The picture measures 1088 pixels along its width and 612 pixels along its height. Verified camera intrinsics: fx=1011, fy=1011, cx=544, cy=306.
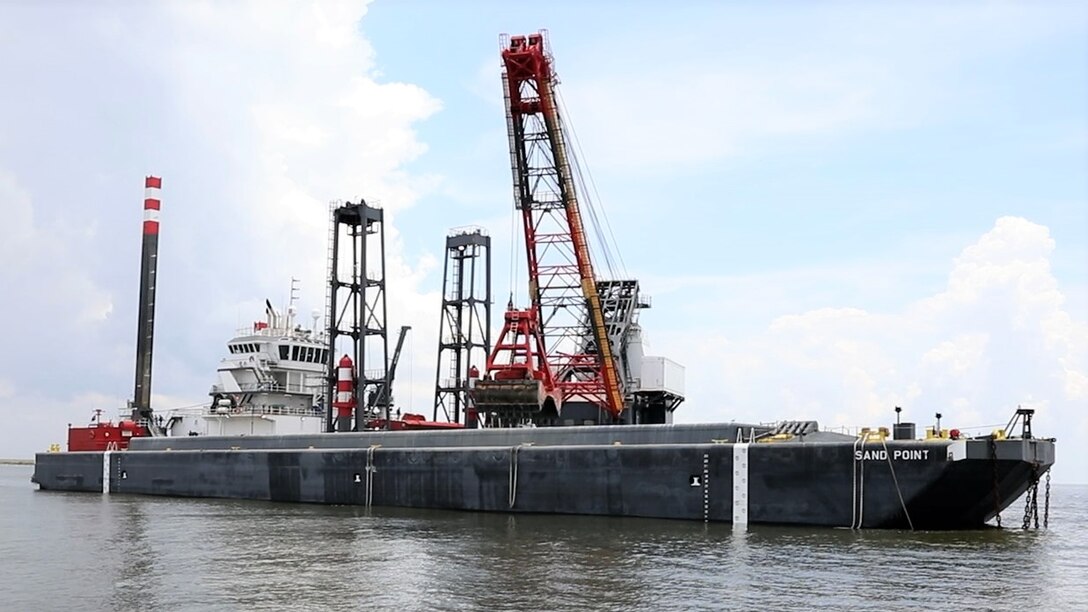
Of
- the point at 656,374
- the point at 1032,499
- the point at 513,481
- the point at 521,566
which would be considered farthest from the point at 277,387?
the point at 1032,499

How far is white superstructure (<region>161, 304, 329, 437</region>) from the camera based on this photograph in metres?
54.4

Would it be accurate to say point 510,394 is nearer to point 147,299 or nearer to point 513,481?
point 513,481

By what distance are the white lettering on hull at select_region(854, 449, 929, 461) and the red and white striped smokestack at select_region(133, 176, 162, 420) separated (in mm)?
41081

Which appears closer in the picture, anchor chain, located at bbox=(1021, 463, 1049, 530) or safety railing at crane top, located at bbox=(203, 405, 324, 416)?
anchor chain, located at bbox=(1021, 463, 1049, 530)

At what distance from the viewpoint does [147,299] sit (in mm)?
57562

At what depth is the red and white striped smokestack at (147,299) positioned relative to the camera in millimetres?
56594

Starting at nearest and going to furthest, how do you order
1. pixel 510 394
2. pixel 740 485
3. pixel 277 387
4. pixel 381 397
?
pixel 740 485 → pixel 510 394 → pixel 277 387 → pixel 381 397

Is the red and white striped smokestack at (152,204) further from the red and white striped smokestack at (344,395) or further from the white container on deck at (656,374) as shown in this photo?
the white container on deck at (656,374)

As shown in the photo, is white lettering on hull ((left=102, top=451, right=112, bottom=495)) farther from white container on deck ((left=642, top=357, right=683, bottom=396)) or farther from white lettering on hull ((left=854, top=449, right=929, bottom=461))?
white lettering on hull ((left=854, top=449, right=929, bottom=461))

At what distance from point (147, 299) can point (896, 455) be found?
4338cm

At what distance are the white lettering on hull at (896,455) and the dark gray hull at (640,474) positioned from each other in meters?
0.03

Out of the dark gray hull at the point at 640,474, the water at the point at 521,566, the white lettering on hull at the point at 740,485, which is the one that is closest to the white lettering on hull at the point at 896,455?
the dark gray hull at the point at 640,474

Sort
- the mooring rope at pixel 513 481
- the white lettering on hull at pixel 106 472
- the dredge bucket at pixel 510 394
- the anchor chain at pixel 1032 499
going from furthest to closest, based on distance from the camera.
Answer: the white lettering on hull at pixel 106 472 → the dredge bucket at pixel 510 394 → the mooring rope at pixel 513 481 → the anchor chain at pixel 1032 499

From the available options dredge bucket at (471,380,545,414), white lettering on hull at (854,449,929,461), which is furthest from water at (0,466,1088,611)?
dredge bucket at (471,380,545,414)
